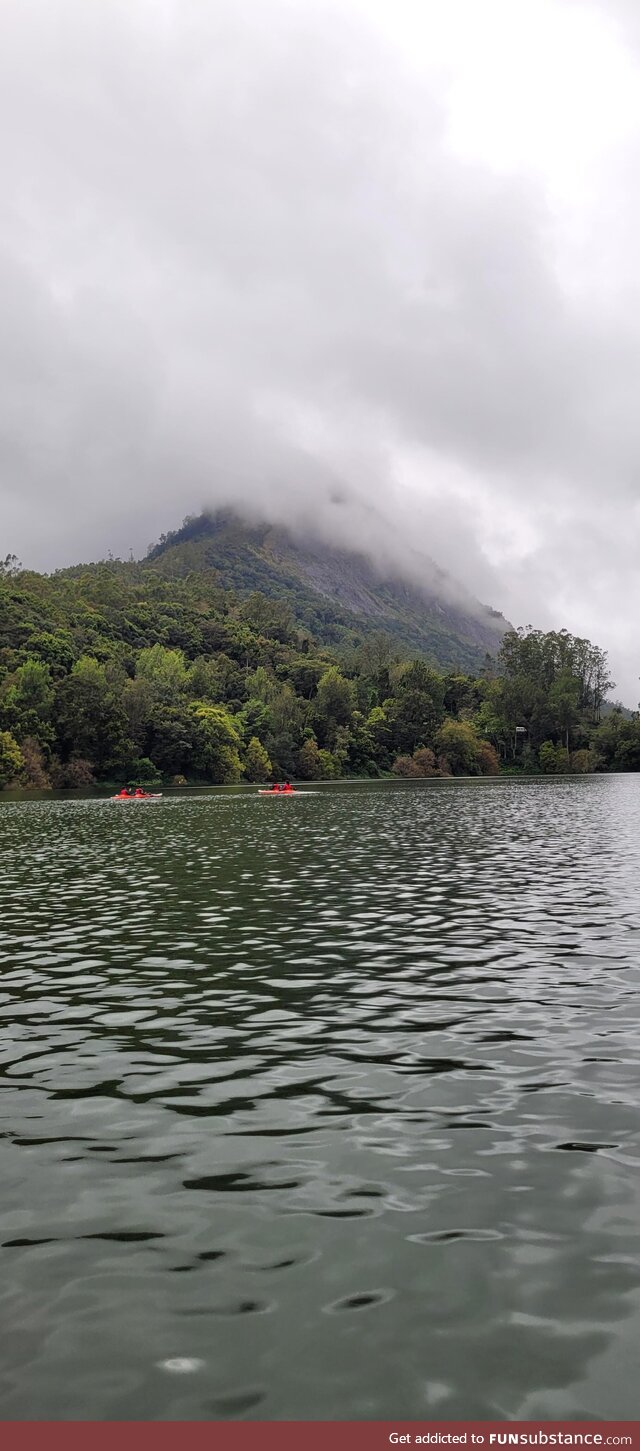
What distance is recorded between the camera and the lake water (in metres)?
5.57

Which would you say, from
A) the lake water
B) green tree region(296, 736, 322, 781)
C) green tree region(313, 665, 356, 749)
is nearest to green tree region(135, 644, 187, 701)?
green tree region(296, 736, 322, 781)

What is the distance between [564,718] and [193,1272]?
190158mm

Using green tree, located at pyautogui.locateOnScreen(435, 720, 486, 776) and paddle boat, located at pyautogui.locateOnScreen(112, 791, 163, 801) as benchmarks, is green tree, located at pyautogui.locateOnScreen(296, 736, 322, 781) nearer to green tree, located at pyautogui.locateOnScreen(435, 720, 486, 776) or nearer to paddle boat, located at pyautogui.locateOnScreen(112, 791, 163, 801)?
green tree, located at pyautogui.locateOnScreen(435, 720, 486, 776)

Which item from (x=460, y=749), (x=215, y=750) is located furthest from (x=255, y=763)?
(x=460, y=749)

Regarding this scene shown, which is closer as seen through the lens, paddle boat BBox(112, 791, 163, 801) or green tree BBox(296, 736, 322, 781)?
paddle boat BBox(112, 791, 163, 801)

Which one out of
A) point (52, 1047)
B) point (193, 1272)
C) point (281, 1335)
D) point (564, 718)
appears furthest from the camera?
point (564, 718)

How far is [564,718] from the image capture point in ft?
620

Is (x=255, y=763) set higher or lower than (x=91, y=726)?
lower

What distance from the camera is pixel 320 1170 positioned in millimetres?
8344

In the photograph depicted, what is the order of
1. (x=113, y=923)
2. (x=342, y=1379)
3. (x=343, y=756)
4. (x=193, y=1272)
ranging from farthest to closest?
(x=343, y=756) → (x=113, y=923) → (x=193, y=1272) → (x=342, y=1379)

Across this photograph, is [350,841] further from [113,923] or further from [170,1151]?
[170,1151]

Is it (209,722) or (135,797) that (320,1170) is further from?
(209,722)

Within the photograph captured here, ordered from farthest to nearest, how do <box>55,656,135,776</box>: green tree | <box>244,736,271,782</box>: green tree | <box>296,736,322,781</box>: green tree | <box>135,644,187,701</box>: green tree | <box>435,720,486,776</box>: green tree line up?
<box>435,720,486,776</box>: green tree
<box>296,736,322,781</box>: green tree
<box>135,644,187,701</box>: green tree
<box>244,736,271,782</box>: green tree
<box>55,656,135,776</box>: green tree

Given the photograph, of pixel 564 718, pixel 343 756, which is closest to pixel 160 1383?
pixel 343 756
